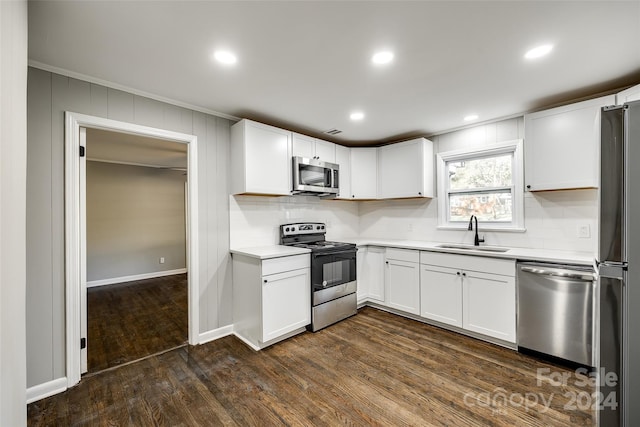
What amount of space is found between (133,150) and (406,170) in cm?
425

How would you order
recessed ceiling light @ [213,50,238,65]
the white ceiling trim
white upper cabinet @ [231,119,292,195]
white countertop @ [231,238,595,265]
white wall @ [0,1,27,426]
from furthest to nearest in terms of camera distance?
white upper cabinet @ [231,119,292,195] → white countertop @ [231,238,595,265] → the white ceiling trim → recessed ceiling light @ [213,50,238,65] → white wall @ [0,1,27,426]

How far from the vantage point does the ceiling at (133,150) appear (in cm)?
381

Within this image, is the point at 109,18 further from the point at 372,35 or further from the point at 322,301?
the point at 322,301

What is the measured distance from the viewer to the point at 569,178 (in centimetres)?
258

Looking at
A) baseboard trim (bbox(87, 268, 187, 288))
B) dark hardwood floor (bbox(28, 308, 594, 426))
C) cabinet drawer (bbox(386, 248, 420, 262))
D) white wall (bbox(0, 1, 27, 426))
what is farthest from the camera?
baseboard trim (bbox(87, 268, 187, 288))

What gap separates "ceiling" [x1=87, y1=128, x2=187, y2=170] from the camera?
3.81 m

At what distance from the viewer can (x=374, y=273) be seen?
374 centimetres

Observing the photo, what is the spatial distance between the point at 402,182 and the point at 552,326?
85.2 inches

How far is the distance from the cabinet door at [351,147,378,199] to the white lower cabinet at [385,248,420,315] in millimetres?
963

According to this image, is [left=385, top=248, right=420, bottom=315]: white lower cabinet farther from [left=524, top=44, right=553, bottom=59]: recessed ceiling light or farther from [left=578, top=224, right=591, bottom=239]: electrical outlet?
[left=524, top=44, right=553, bottom=59]: recessed ceiling light

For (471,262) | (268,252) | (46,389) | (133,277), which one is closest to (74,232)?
(46,389)

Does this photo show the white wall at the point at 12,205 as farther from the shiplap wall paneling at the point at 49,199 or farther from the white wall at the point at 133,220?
the white wall at the point at 133,220

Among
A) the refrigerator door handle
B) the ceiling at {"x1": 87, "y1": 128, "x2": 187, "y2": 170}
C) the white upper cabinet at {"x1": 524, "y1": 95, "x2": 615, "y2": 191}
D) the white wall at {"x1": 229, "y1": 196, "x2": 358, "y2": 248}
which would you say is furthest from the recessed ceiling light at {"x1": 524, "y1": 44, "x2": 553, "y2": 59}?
the ceiling at {"x1": 87, "y1": 128, "x2": 187, "y2": 170}

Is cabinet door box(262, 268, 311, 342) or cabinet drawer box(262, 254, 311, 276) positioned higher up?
cabinet drawer box(262, 254, 311, 276)
